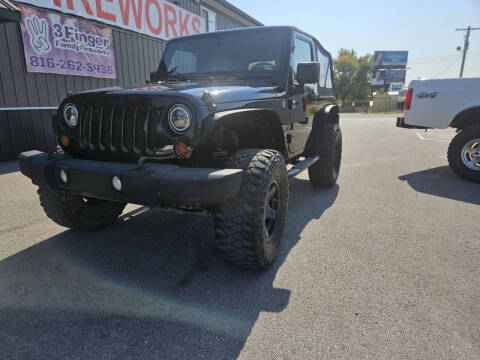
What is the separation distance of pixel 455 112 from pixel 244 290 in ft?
16.6

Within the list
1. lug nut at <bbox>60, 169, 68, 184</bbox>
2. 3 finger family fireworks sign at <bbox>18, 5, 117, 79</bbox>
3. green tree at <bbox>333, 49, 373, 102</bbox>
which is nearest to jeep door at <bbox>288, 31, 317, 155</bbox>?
lug nut at <bbox>60, 169, 68, 184</bbox>

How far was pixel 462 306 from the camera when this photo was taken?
203 centimetres

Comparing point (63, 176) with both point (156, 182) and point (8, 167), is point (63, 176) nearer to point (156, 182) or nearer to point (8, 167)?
point (156, 182)

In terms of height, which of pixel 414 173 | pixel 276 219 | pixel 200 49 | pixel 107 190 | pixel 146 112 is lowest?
pixel 414 173

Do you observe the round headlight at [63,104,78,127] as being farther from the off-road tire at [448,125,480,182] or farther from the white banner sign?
the white banner sign

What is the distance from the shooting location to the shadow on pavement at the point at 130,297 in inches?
68.2

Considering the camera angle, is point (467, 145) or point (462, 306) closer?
point (462, 306)

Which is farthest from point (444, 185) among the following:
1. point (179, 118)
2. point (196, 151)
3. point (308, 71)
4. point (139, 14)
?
point (139, 14)

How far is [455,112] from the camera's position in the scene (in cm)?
539

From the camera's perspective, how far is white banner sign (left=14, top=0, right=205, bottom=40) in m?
7.47

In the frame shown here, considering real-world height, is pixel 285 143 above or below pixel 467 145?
above

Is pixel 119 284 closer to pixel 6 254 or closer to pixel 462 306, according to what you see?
pixel 6 254

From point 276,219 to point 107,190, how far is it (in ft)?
4.32

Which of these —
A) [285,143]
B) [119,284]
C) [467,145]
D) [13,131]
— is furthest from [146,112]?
[13,131]
